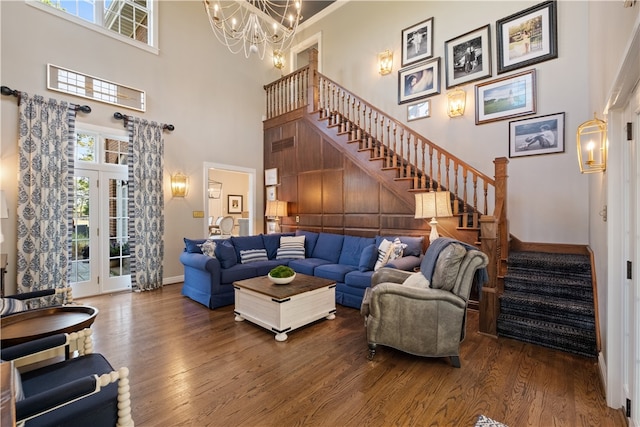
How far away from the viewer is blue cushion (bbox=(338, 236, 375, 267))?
4.71m

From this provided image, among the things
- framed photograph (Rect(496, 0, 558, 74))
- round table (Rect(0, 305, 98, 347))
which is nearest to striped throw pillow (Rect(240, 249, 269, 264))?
round table (Rect(0, 305, 98, 347))

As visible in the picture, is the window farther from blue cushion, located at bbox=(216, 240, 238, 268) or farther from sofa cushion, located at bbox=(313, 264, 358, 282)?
sofa cushion, located at bbox=(313, 264, 358, 282)

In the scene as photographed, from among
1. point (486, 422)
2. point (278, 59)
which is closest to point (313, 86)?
point (278, 59)

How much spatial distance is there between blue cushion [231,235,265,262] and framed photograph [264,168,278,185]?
6.27ft

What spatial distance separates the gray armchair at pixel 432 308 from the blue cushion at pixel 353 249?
80.9 inches

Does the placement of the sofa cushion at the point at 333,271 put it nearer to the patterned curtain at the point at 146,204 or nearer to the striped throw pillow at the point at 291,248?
the striped throw pillow at the point at 291,248

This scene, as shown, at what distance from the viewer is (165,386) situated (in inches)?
85.0

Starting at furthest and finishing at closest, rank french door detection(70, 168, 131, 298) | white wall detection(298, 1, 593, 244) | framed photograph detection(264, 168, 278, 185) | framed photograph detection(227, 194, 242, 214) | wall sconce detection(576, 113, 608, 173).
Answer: framed photograph detection(227, 194, 242, 214)
framed photograph detection(264, 168, 278, 185)
french door detection(70, 168, 131, 298)
white wall detection(298, 1, 593, 244)
wall sconce detection(576, 113, 608, 173)

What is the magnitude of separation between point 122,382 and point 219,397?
0.92 metres

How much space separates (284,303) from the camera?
2979 millimetres

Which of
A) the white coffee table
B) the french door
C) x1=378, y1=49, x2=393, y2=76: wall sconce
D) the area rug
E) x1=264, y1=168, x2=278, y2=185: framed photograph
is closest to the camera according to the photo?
the area rug

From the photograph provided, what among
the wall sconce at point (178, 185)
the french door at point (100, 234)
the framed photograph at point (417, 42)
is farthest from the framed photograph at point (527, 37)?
the french door at point (100, 234)

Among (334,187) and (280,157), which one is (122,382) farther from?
(280,157)

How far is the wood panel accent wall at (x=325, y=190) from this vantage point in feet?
15.9
